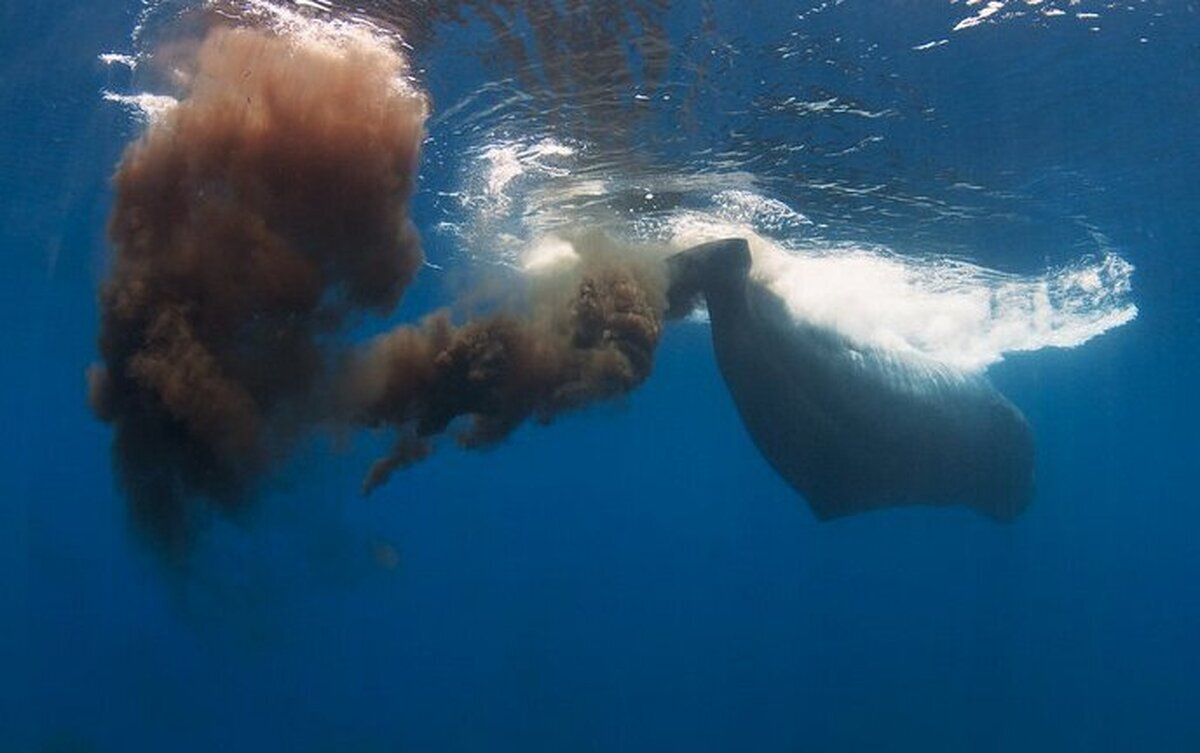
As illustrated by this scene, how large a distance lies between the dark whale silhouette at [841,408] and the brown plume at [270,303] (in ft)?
14.0

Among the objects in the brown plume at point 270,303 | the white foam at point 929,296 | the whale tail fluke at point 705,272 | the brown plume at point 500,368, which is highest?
the brown plume at point 270,303

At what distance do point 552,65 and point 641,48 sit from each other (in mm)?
1193

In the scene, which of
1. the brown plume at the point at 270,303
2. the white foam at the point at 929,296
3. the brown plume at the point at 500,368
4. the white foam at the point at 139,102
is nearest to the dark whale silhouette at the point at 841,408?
the white foam at the point at 929,296

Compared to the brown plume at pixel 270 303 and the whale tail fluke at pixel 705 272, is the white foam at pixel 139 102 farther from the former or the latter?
the whale tail fluke at pixel 705 272

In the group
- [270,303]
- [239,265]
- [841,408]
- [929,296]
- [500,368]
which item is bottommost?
[929,296]

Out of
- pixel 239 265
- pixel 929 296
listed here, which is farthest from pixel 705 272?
pixel 929 296

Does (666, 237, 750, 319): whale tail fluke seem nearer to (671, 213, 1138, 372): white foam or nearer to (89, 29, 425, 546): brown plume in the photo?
(671, 213, 1138, 372): white foam

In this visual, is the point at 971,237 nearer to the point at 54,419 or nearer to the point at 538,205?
the point at 538,205

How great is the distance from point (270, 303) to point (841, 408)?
9693 millimetres

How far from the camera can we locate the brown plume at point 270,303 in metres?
6.71

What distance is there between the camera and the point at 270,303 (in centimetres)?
694

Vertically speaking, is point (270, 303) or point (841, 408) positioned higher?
point (270, 303)

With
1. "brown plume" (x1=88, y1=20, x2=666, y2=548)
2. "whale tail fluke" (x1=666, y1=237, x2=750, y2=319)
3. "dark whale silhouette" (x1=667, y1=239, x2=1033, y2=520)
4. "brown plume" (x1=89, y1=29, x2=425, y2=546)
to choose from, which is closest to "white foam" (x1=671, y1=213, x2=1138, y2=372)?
"dark whale silhouette" (x1=667, y1=239, x2=1033, y2=520)

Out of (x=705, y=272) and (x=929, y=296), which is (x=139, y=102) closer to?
(x=705, y=272)
